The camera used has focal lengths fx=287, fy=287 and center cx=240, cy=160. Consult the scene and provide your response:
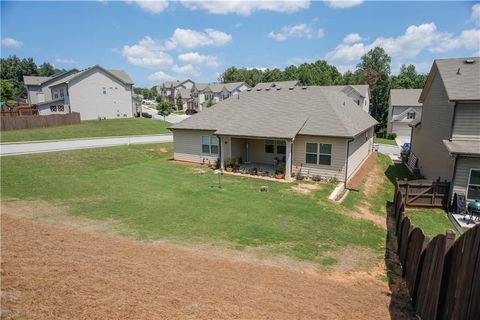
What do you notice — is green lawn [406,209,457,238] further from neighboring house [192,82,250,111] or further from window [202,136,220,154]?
neighboring house [192,82,250,111]

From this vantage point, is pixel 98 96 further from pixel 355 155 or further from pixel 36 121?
pixel 355 155

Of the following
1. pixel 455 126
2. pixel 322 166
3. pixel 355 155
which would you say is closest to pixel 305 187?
pixel 322 166

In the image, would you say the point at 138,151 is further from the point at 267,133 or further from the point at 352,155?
the point at 352,155

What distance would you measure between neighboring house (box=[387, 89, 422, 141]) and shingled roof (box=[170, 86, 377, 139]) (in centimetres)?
3437

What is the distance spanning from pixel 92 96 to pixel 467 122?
156 ft

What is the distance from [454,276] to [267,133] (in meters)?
15.3

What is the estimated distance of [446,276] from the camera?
18.1ft

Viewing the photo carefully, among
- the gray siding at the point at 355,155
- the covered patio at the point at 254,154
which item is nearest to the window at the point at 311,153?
the covered patio at the point at 254,154

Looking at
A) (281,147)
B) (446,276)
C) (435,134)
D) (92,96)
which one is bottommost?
(446,276)

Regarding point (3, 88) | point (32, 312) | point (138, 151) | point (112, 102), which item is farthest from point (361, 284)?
point (3, 88)

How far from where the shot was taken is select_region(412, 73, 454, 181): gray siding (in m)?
16.8

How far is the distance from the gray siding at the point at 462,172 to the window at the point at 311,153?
7.59 m

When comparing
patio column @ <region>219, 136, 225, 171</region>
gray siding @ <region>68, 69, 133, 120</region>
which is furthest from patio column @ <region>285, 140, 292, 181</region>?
gray siding @ <region>68, 69, 133, 120</region>

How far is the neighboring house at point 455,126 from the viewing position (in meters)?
14.9
